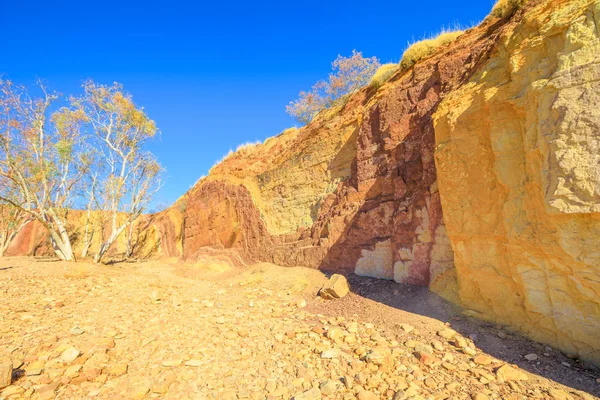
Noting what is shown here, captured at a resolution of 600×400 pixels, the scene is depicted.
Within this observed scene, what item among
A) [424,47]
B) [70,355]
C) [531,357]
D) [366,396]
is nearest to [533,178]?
[531,357]

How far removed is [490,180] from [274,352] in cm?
344

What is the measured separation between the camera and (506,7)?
4.68 metres

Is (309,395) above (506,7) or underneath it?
underneath

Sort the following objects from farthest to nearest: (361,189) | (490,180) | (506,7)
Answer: (361,189), (506,7), (490,180)

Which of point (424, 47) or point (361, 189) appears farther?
point (361, 189)

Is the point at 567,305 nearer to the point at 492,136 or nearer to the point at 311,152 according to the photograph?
A: the point at 492,136

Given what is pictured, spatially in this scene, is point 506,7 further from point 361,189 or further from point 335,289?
point 335,289

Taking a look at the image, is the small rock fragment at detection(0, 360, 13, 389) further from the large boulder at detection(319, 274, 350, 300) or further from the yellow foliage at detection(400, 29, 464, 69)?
the yellow foliage at detection(400, 29, 464, 69)

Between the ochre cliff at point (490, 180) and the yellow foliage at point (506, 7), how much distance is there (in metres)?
0.15

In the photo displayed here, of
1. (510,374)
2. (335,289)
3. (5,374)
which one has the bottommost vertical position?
(510,374)

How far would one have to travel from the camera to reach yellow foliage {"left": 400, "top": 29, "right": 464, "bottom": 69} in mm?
6187

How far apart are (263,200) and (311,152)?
8.42 feet

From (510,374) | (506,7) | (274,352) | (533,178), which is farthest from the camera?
(506,7)

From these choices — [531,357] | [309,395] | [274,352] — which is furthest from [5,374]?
[531,357]
